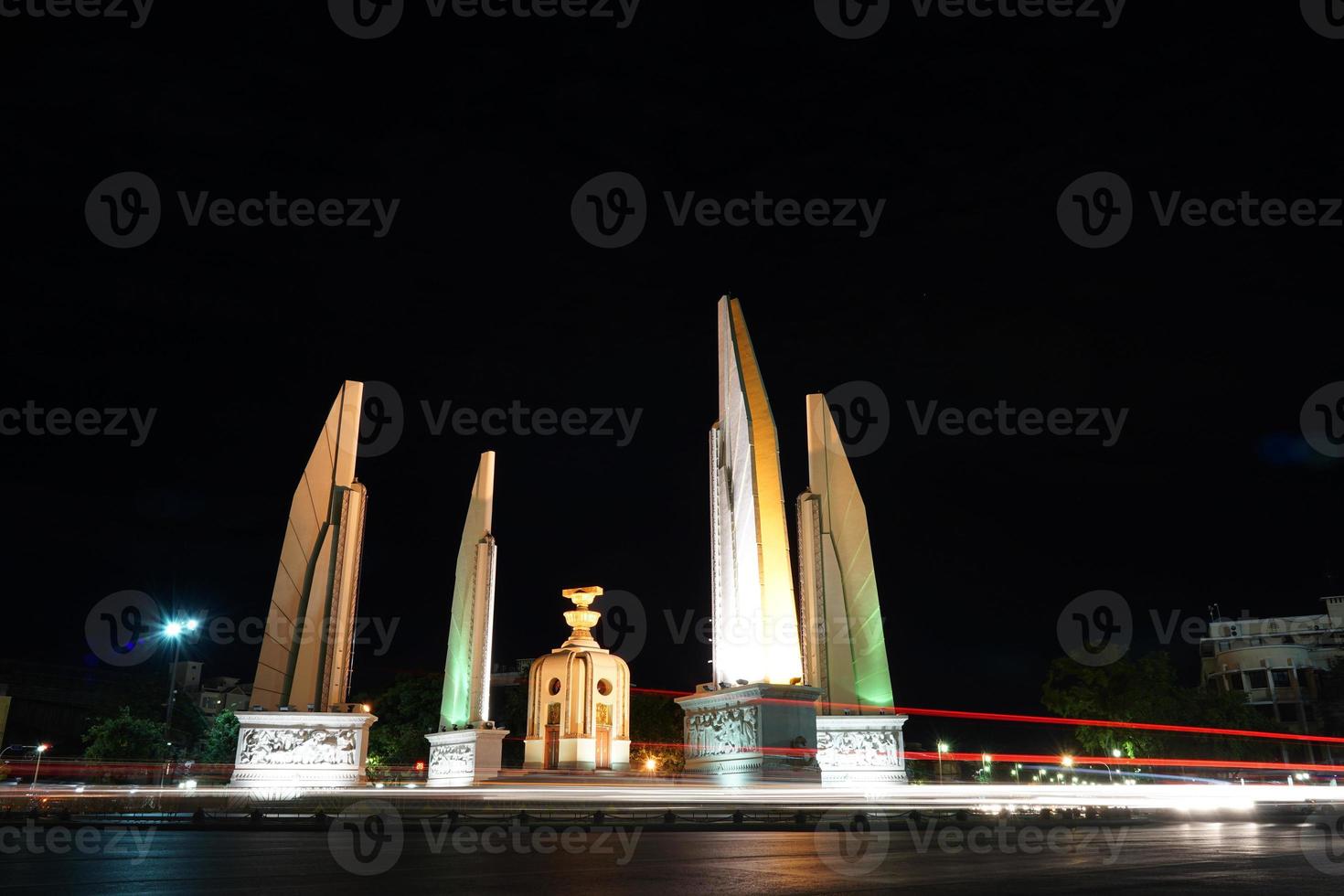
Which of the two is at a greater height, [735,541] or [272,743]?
[735,541]

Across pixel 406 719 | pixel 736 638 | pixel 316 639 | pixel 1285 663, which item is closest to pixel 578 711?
pixel 316 639

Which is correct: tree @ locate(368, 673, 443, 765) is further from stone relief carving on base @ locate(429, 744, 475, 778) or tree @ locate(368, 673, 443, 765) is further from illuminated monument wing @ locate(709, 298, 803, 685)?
illuminated monument wing @ locate(709, 298, 803, 685)

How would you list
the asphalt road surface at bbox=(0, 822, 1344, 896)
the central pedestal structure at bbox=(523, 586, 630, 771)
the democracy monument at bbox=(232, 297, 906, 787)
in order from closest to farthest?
the asphalt road surface at bbox=(0, 822, 1344, 896), the democracy monument at bbox=(232, 297, 906, 787), the central pedestal structure at bbox=(523, 586, 630, 771)

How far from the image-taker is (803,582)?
72.9 feet

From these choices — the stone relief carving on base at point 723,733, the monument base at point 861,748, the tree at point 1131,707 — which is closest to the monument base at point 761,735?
the stone relief carving on base at point 723,733

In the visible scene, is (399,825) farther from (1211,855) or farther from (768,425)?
(768,425)

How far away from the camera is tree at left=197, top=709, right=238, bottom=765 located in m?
40.1

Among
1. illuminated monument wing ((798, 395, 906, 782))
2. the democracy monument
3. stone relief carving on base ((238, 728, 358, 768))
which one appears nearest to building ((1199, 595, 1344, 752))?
illuminated monument wing ((798, 395, 906, 782))

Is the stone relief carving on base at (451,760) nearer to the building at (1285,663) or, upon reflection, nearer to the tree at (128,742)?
the tree at (128,742)

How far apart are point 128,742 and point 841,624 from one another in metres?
27.3

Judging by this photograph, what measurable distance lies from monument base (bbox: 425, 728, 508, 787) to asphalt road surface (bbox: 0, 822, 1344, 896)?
44.4 feet

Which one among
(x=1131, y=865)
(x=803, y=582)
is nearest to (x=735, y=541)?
(x=803, y=582)

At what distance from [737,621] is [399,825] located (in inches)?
406

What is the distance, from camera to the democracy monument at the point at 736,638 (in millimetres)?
19562
